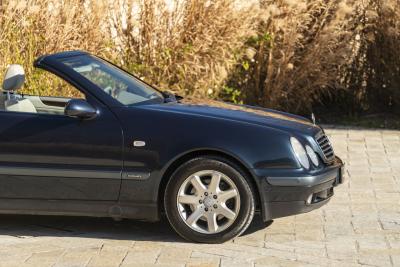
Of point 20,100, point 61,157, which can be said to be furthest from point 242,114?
point 20,100

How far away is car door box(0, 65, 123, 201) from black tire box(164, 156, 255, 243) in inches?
16.0

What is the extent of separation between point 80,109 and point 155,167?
68 centimetres

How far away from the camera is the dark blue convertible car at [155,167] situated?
6.53m

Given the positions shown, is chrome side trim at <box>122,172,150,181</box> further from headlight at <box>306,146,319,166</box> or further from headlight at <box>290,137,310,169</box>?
headlight at <box>306,146,319,166</box>

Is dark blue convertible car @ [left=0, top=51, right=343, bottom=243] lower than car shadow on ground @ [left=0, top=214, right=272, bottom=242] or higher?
higher

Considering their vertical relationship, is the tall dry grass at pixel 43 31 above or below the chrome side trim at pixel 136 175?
above

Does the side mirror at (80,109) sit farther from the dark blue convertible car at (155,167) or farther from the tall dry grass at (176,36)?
the tall dry grass at (176,36)

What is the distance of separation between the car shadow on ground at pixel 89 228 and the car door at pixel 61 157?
0.39 meters

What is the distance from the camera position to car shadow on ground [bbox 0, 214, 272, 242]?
6.86 m

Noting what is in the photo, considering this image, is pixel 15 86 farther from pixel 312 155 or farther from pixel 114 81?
pixel 312 155

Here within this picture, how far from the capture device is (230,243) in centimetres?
661

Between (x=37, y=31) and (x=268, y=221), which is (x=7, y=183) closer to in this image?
(x=268, y=221)

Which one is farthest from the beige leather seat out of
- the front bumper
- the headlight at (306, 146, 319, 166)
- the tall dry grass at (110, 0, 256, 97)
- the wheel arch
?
the tall dry grass at (110, 0, 256, 97)

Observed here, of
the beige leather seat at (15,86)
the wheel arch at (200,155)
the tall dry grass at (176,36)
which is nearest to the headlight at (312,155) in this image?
the wheel arch at (200,155)
